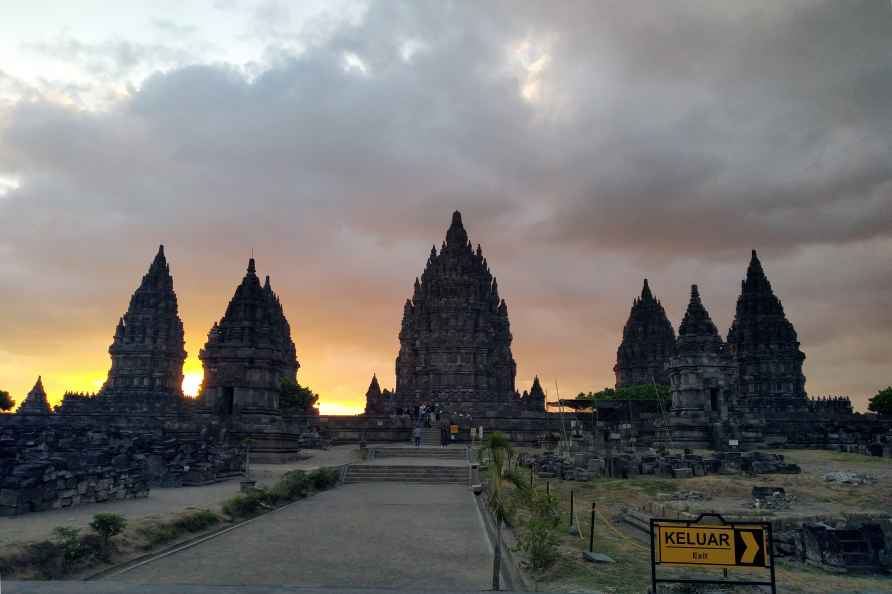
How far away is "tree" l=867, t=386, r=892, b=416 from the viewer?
73000 mm

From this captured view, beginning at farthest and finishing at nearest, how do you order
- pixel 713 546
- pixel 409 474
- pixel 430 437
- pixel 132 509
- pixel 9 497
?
pixel 430 437, pixel 409 474, pixel 132 509, pixel 9 497, pixel 713 546

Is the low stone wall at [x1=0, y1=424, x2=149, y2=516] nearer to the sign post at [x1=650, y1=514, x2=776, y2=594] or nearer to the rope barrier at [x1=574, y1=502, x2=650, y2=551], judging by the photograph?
the rope barrier at [x1=574, y1=502, x2=650, y2=551]

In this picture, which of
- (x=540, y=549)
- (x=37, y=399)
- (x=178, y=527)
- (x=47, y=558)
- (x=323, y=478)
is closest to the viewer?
(x=540, y=549)

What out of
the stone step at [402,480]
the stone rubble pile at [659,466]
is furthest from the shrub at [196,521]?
the stone rubble pile at [659,466]

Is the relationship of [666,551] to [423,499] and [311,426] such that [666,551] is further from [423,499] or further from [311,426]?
[311,426]

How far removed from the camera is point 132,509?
15914 millimetres

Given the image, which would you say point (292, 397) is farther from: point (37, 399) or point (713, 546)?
point (713, 546)

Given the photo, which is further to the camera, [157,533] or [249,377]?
[249,377]

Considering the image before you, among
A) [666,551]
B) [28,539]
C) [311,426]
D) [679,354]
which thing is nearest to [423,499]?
[28,539]

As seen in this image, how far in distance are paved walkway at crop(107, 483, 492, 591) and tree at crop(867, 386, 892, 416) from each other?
7597 cm

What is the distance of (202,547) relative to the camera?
12.5 meters

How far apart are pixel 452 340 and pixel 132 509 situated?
5570cm

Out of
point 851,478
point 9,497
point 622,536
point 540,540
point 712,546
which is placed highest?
point 712,546

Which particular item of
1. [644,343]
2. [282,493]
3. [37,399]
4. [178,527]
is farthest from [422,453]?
[37,399]
